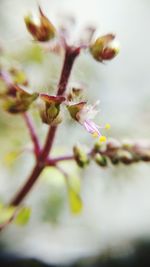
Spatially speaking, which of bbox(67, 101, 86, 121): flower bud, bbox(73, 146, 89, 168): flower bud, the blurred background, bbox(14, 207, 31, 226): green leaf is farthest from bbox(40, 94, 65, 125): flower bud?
the blurred background

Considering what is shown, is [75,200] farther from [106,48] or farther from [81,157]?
[106,48]

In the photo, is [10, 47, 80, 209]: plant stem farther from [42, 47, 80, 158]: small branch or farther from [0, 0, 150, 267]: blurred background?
[0, 0, 150, 267]: blurred background

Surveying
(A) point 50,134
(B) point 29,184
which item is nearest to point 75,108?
(A) point 50,134

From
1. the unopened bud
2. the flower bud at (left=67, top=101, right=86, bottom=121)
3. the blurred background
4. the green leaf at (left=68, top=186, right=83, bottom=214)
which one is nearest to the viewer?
the flower bud at (left=67, top=101, right=86, bottom=121)

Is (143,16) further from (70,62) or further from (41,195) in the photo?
(70,62)

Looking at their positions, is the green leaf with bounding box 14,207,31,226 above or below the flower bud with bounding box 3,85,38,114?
below

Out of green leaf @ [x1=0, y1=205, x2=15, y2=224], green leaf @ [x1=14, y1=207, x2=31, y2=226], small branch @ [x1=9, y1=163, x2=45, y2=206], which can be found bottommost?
green leaf @ [x1=14, y1=207, x2=31, y2=226]

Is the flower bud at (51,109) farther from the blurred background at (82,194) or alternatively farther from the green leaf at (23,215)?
the blurred background at (82,194)
